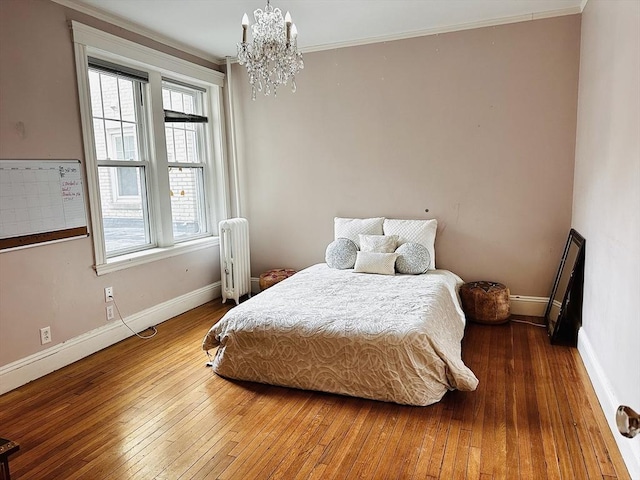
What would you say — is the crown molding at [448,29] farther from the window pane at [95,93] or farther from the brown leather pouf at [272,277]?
the brown leather pouf at [272,277]

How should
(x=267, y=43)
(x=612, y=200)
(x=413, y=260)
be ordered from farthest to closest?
(x=413, y=260)
(x=267, y=43)
(x=612, y=200)

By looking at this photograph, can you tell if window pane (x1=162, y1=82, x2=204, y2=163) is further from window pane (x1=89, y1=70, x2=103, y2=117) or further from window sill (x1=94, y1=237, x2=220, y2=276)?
window sill (x1=94, y1=237, x2=220, y2=276)

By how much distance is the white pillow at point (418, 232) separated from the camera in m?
4.09

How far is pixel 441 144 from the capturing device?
13.6 feet

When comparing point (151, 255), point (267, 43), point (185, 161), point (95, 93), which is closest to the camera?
point (267, 43)

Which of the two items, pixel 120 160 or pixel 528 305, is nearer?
pixel 120 160

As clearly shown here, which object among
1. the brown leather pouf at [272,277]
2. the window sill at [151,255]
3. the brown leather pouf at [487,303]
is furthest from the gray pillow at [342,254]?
the window sill at [151,255]

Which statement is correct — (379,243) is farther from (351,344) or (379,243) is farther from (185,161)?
(185,161)

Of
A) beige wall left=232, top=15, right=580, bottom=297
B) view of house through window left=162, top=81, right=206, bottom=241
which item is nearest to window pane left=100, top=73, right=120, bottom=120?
view of house through window left=162, top=81, right=206, bottom=241

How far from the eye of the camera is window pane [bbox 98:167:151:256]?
373 centimetres

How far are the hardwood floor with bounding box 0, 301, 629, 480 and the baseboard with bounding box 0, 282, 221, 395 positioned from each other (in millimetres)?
83

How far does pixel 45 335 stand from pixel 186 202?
76.6 inches

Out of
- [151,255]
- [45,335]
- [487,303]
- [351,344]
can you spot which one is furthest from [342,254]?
[45,335]

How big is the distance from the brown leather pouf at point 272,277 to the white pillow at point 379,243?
915mm
